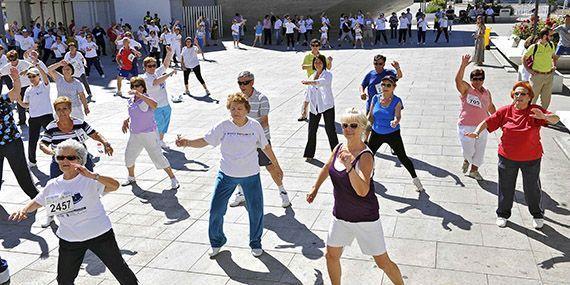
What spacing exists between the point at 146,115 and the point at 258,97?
73.9 inches

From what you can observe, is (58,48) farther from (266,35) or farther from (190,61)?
(266,35)

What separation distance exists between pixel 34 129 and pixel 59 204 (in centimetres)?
527

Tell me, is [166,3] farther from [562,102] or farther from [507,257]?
[507,257]

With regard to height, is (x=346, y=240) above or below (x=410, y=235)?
above

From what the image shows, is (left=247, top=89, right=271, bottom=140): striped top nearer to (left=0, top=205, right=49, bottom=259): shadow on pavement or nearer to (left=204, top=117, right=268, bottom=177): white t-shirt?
(left=204, top=117, right=268, bottom=177): white t-shirt

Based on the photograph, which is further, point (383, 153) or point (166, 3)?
point (166, 3)

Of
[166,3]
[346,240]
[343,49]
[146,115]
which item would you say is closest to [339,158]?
[346,240]

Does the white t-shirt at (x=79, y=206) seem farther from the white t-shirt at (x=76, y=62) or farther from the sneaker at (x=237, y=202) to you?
the white t-shirt at (x=76, y=62)

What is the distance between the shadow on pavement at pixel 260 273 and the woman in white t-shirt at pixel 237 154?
1.02 ft

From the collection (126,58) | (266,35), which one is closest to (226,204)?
(126,58)

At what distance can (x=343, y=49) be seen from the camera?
2645cm

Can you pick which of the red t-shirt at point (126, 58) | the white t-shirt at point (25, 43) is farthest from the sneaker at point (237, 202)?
the white t-shirt at point (25, 43)

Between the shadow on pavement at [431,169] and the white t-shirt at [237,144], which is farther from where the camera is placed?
the shadow on pavement at [431,169]

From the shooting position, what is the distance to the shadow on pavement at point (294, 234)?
226 inches
